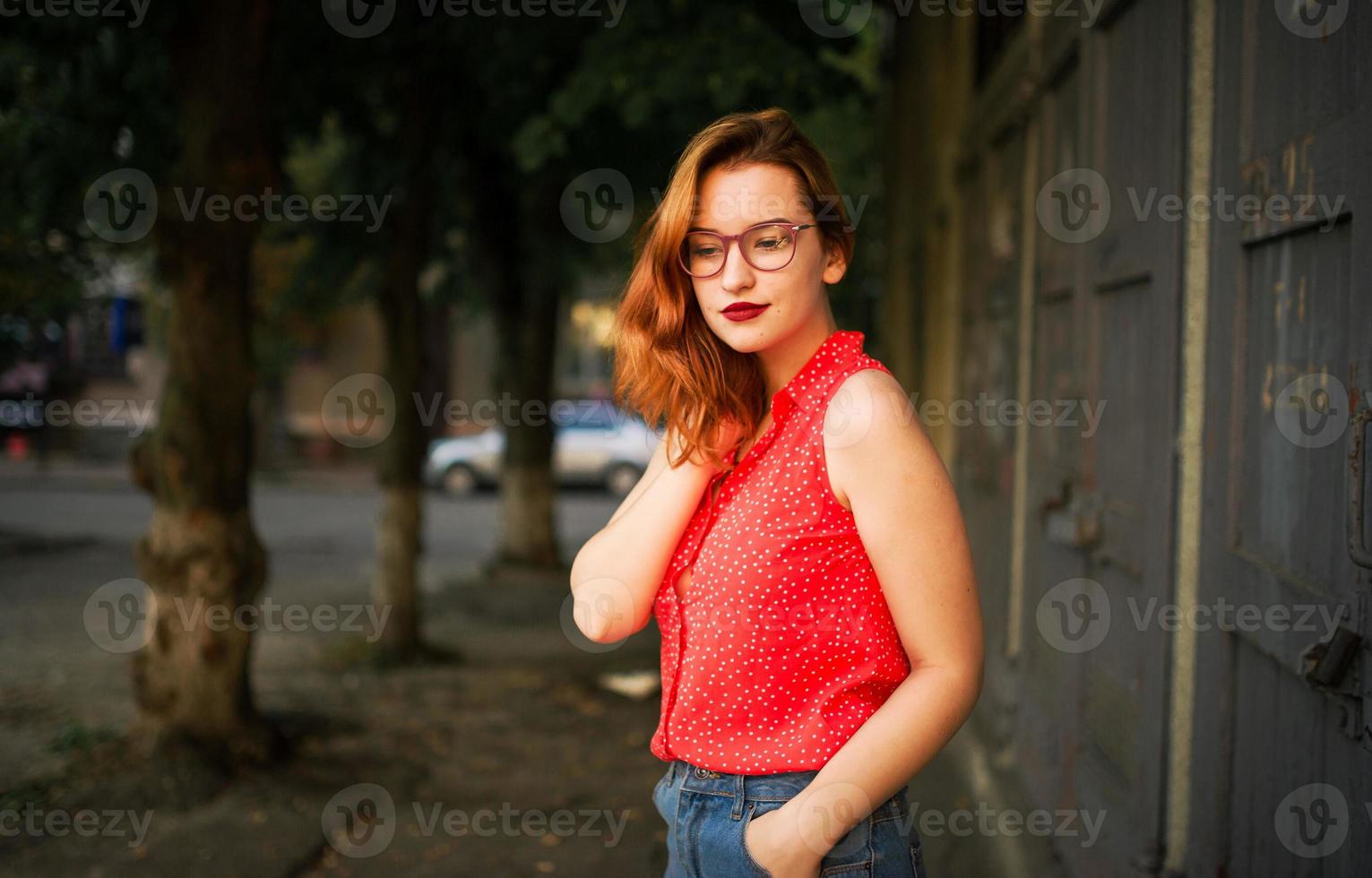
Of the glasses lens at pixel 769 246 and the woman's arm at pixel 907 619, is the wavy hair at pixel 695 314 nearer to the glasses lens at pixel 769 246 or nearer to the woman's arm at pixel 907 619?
the glasses lens at pixel 769 246

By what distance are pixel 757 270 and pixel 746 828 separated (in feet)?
2.68

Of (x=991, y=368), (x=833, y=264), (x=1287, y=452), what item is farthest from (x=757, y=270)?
(x=991, y=368)

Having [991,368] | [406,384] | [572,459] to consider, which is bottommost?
[572,459]

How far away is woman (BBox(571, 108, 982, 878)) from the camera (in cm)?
161

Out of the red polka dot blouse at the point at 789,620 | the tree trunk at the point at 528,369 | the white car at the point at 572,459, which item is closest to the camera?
the red polka dot blouse at the point at 789,620

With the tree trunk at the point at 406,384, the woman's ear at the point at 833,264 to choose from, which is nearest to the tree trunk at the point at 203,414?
the tree trunk at the point at 406,384

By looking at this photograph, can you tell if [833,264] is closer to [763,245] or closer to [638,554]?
[763,245]

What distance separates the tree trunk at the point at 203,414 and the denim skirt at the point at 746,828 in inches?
165

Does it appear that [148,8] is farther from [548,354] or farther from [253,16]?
[548,354]

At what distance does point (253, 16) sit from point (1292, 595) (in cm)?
502

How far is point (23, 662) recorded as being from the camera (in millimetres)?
8148

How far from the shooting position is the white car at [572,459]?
21.5 meters

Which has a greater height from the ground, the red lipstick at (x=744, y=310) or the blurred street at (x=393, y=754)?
the red lipstick at (x=744, y=310)

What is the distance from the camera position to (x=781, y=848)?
1.66 metres
